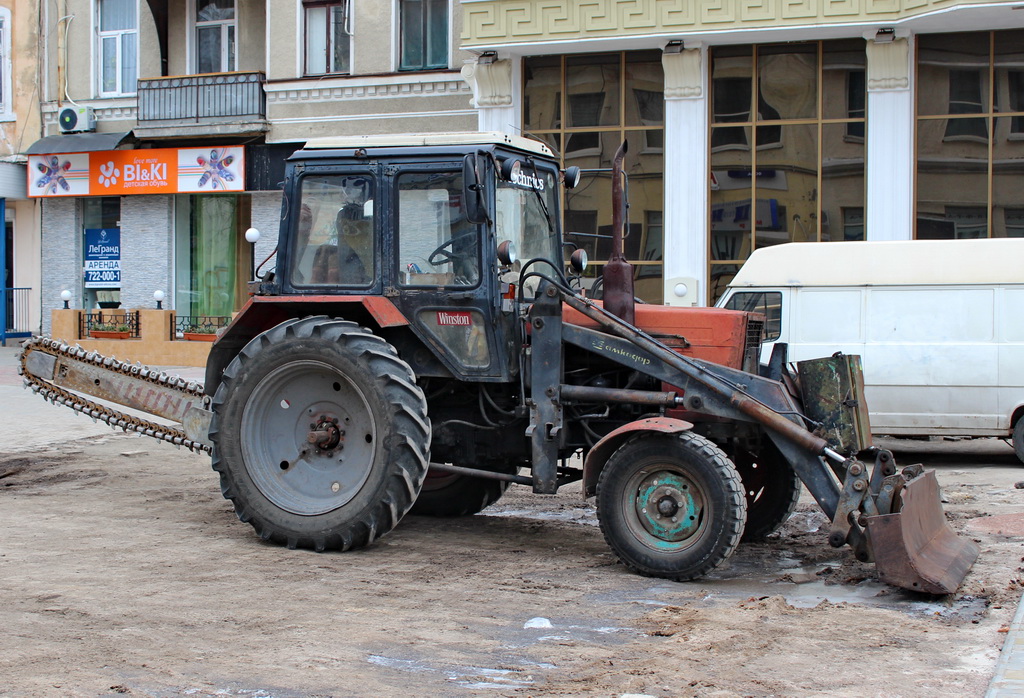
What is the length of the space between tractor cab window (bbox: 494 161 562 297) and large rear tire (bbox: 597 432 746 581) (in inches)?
63.4

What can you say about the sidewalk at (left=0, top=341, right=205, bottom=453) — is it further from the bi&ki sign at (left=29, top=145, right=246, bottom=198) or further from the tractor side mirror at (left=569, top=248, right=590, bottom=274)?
the bi&ki sign at (left=29, top=145, right=246, bottom=198)

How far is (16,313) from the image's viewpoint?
1004 inches

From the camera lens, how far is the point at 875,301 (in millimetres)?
12500

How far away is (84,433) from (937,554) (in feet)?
31.7

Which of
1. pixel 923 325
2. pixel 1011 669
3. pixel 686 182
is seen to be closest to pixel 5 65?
pixel 686 182

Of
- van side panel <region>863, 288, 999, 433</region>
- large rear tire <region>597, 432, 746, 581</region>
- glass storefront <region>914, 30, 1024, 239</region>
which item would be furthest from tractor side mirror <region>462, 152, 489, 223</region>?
glass storefront <region>914, 30, 1024, 239</region>

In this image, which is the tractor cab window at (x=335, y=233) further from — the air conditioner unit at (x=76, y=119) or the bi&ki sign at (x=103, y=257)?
the bi&ki sign at (x=103, y=257)

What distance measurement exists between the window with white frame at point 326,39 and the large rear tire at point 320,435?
49.8ft

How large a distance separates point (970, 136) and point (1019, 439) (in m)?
7.78

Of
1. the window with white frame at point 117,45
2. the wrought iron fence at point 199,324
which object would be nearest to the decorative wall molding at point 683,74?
the wrought iron fence at point 199,324

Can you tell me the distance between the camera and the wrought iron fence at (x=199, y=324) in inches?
873

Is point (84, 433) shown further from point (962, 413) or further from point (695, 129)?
point (695, 129)

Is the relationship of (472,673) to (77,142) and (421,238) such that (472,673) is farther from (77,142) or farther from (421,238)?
(77,142)

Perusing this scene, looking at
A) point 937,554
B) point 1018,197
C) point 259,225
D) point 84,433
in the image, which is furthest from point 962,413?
point 259,225
